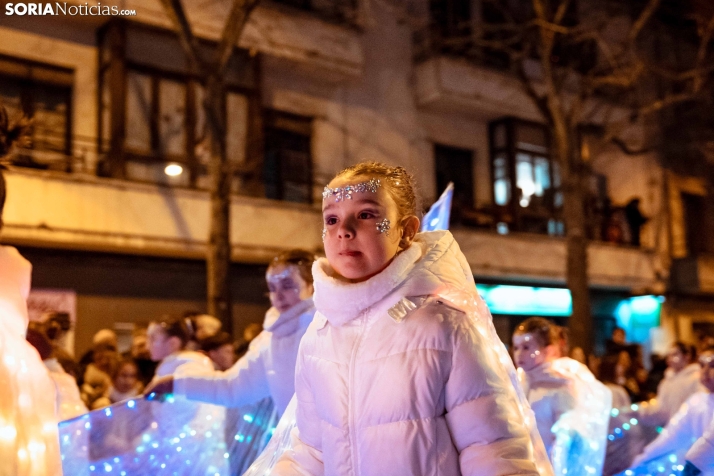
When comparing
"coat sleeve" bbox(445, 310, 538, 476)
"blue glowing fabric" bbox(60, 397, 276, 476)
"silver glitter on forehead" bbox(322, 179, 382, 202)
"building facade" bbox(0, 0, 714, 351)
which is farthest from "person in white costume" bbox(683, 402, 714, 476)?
"building facade" bbox(0, 0, 714, 351)

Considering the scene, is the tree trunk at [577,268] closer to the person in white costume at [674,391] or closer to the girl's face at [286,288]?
the person in white costume at [674,391]

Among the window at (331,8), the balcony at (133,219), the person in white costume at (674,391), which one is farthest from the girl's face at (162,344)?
the window at (331,8)

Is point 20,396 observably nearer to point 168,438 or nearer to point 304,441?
point 304,441

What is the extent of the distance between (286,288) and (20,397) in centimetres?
195

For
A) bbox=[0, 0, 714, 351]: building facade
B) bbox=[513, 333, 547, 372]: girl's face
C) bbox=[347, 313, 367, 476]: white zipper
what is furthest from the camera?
bbox=[0, 0, 714, 351]: building facade

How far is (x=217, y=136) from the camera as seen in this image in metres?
12.1

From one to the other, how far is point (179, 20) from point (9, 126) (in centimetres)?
937

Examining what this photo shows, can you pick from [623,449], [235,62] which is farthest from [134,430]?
[235,62]

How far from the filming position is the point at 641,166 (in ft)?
78.5

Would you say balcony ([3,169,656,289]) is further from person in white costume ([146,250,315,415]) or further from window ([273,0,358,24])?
person in white costume ([146,250,315,415])

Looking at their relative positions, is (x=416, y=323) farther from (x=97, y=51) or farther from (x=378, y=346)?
(x=97, y=51)

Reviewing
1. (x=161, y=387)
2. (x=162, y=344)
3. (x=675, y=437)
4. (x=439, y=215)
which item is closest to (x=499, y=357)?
(x=439, y=215)

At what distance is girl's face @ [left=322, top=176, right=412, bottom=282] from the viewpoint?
7.83 ft

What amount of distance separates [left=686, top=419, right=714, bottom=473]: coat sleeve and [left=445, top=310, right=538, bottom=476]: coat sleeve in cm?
258
